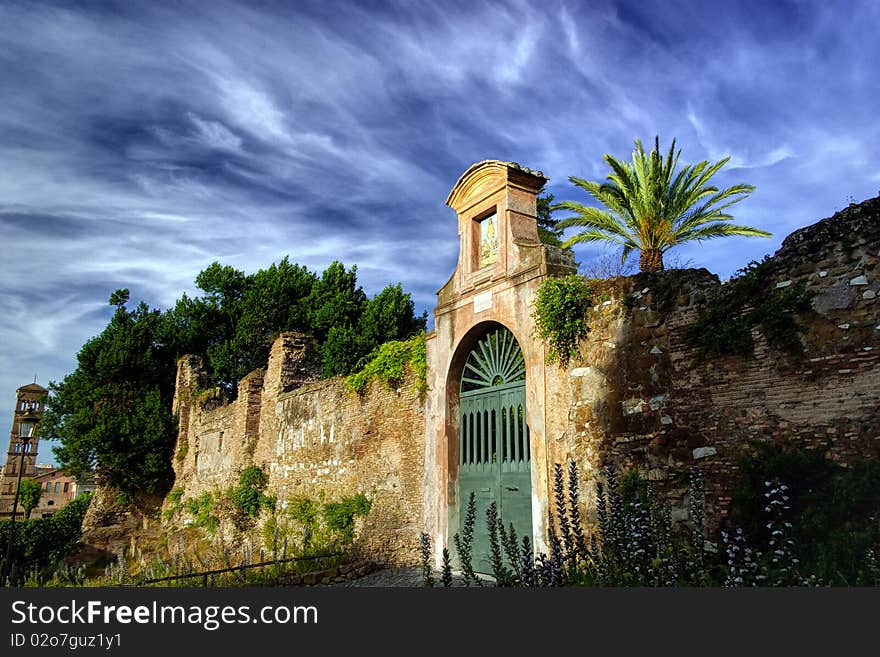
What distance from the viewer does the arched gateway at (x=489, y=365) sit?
28.8ft

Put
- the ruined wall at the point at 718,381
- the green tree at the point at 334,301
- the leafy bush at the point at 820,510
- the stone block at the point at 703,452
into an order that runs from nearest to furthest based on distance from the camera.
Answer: the leafy bush at the point at 820,510, the ruined wall at the point at 718,381, the stone block at the point at 703,452, the green tree at the point at 334,301

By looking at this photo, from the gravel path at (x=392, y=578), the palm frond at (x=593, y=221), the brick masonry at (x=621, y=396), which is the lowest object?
the gravel path at (x=392, y=578)

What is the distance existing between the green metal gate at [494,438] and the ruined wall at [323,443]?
1.09 metres

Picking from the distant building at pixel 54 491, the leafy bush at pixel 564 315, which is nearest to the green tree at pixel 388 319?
the leafy bush at pixel 564 315

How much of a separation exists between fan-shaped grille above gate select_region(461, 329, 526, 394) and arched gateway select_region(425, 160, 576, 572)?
0.7 inches

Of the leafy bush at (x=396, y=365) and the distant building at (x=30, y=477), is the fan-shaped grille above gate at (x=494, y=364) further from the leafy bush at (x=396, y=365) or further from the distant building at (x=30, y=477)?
the distant building at (x=30, y=477)

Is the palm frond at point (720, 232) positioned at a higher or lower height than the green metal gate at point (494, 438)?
higher

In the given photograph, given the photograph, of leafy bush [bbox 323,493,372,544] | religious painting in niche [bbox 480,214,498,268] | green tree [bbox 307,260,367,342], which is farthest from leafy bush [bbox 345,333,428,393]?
green tree [bbox 307,260,367,342]

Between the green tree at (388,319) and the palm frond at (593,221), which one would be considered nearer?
the palm frond at (593,221)

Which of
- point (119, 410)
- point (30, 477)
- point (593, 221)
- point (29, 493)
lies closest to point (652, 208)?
point (593, 221)

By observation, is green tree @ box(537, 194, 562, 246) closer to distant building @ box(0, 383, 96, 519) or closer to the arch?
the arch

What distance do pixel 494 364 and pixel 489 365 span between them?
5.7 inches

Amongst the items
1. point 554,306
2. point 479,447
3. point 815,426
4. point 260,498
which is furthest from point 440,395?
point 260,498

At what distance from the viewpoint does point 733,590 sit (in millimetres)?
3184
